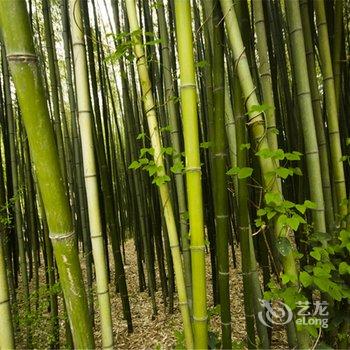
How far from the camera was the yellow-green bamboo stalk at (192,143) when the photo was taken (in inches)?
38.5

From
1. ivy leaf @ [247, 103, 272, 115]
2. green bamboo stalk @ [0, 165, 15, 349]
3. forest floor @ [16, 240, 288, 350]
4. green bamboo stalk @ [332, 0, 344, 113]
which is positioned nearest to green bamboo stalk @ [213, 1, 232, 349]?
ivy leaf @ [247, 103, 272, 115]

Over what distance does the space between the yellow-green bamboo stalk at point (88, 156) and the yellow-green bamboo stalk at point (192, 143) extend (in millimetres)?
331

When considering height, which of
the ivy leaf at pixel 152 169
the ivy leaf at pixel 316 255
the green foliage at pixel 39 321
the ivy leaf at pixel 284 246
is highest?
the ivy leaf at pixel 152 169

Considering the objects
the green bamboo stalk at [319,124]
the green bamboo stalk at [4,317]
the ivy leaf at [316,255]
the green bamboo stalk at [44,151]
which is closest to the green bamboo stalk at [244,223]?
the ivy leaf at [316,255]

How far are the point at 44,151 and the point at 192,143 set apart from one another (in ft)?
1.48

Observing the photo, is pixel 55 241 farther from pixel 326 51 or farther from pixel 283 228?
pixel 326 51

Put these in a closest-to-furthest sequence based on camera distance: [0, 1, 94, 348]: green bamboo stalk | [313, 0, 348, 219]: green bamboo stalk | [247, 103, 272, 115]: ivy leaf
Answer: [0, 1, 94, 348]: green bamboo stalk, [247, 103, 272, 115]: ivy leaf, [313, 0, 348, 219]: green bamboo stalk

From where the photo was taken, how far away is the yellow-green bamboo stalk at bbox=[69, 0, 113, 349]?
3.57ft

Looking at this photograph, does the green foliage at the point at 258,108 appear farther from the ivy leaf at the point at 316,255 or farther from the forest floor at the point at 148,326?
the forest floor at the point at 148,326

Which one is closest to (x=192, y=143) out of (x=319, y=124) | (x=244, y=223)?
(x=244, y=223)

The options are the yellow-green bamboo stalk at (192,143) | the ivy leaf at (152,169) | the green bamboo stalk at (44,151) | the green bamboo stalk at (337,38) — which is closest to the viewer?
the green bamboo stalk at (44,151)

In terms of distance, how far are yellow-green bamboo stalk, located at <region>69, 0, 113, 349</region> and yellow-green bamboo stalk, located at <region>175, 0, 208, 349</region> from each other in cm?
33

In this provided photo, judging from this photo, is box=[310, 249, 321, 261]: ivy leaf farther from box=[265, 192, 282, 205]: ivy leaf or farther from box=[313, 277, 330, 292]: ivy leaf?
box=[265, 192, 282, 205]: ivy leaf

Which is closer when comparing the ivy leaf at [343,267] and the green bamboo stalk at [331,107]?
the ivy leaf at [343,267]
